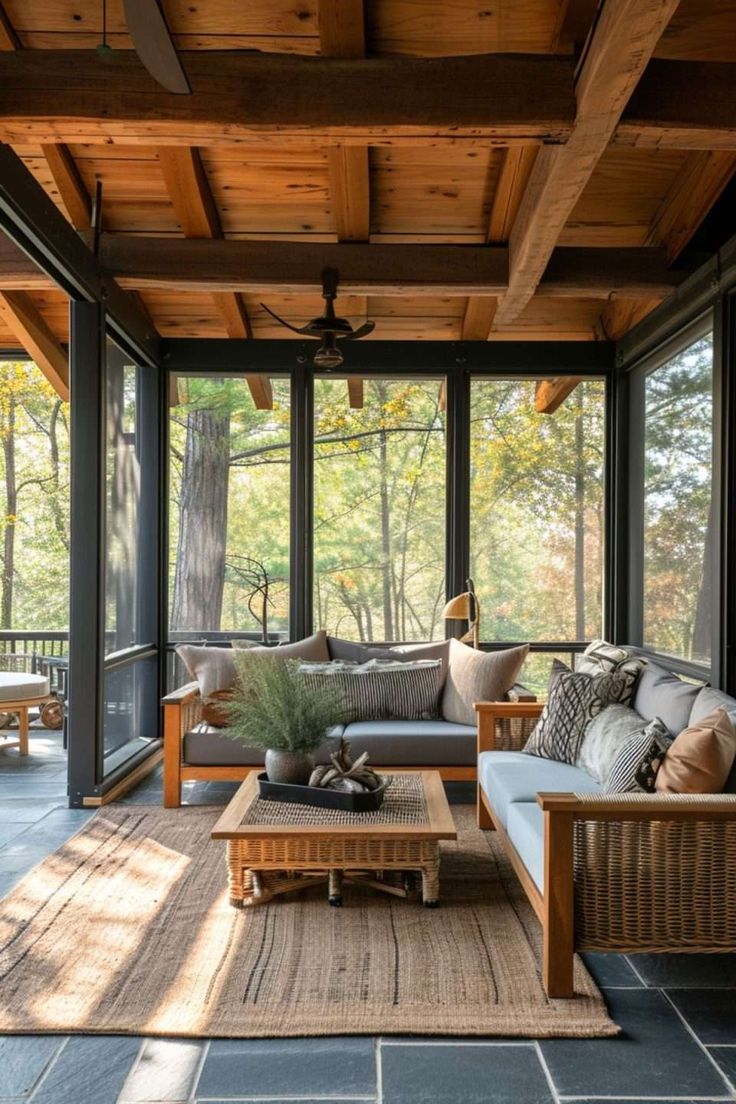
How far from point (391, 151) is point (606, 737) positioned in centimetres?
319

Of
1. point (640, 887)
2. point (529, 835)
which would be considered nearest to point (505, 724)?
point (529, 835)

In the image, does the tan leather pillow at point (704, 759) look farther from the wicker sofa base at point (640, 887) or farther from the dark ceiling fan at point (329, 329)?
the dark ceiling fan at point (329, 329)

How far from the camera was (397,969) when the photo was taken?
9.56ft

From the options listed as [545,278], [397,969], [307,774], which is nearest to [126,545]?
[307,774]

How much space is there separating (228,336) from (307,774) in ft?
12.0

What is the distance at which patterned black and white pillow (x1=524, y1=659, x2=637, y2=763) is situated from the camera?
4062 millimetres

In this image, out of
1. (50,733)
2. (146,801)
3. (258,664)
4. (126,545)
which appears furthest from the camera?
(50,733)

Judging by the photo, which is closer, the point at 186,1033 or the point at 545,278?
the point at 186,1033

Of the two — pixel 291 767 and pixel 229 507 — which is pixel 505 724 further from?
pixel 229 507

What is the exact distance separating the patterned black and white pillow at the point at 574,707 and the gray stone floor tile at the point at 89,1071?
2.21 meters

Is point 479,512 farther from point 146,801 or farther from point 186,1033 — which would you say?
point 186,1033

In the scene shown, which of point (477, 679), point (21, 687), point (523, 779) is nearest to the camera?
point (523, 779)

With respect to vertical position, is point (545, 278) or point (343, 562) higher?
point (545, 278)

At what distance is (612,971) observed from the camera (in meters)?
2.97
